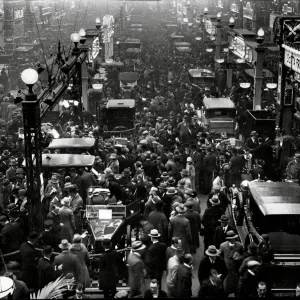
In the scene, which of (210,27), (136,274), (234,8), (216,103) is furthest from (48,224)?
(234,8)

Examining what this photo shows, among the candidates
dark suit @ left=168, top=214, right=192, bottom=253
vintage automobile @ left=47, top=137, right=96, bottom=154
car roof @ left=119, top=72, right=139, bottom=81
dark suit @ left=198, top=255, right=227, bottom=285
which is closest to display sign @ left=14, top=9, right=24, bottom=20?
car roof @ left=119, top=72, right=139, bottom=81

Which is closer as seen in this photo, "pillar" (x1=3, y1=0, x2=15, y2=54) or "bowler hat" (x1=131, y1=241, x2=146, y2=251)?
"bowler hat" (x1=131, y1=241, x2=146, y2=251)

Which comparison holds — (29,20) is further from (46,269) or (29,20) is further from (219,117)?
(46,269)

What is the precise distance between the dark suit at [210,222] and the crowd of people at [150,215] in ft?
0.08

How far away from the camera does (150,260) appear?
11703 millimetres

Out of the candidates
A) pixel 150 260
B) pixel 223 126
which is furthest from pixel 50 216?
pixel 223 126

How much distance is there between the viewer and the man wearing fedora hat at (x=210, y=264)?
10.6 m

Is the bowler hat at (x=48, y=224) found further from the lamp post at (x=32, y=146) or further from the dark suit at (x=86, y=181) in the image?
the dark suit at (x=86, y=181)

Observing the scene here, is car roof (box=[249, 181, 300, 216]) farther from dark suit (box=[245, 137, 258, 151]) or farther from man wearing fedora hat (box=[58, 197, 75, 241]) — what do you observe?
dark suit (box=[245, 137, 258, 151])

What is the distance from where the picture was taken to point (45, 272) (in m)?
10.5

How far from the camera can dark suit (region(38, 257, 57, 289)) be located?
10.5 metres

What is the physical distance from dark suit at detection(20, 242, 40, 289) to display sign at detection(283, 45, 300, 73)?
40.9ft

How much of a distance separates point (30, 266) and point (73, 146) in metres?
8.13

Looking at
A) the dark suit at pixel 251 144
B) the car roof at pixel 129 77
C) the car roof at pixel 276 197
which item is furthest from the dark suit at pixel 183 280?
the car roof at pixel 129 77
